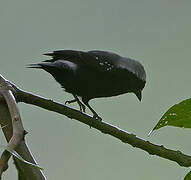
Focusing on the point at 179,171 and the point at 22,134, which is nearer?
the point at 22,134

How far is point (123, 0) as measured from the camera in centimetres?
217

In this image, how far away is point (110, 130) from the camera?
643 millimetres

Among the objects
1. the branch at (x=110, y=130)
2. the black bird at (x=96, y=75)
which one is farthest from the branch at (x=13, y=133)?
the black bird at (x=96, y=75)

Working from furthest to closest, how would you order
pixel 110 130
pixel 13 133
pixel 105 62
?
pixel 105 62, pixel 110 130, pixel 13 133

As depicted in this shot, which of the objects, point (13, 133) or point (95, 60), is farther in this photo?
point (95, 60)

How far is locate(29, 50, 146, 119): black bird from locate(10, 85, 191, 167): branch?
20.9 inches

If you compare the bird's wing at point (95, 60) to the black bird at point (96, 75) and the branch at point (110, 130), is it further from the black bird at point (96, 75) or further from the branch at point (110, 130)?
the branch at point (110, 130)

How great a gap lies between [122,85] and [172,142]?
46cm

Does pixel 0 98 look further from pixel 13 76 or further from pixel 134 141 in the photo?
pixel 13 76

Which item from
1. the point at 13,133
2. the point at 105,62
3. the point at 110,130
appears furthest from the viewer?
the point at 105,62

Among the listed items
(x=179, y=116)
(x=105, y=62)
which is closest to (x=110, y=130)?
(x=179, y=116)

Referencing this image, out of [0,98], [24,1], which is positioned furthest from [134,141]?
[24,1]

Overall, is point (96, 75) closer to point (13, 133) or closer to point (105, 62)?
point (105, 62)

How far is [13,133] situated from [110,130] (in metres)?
0.25
